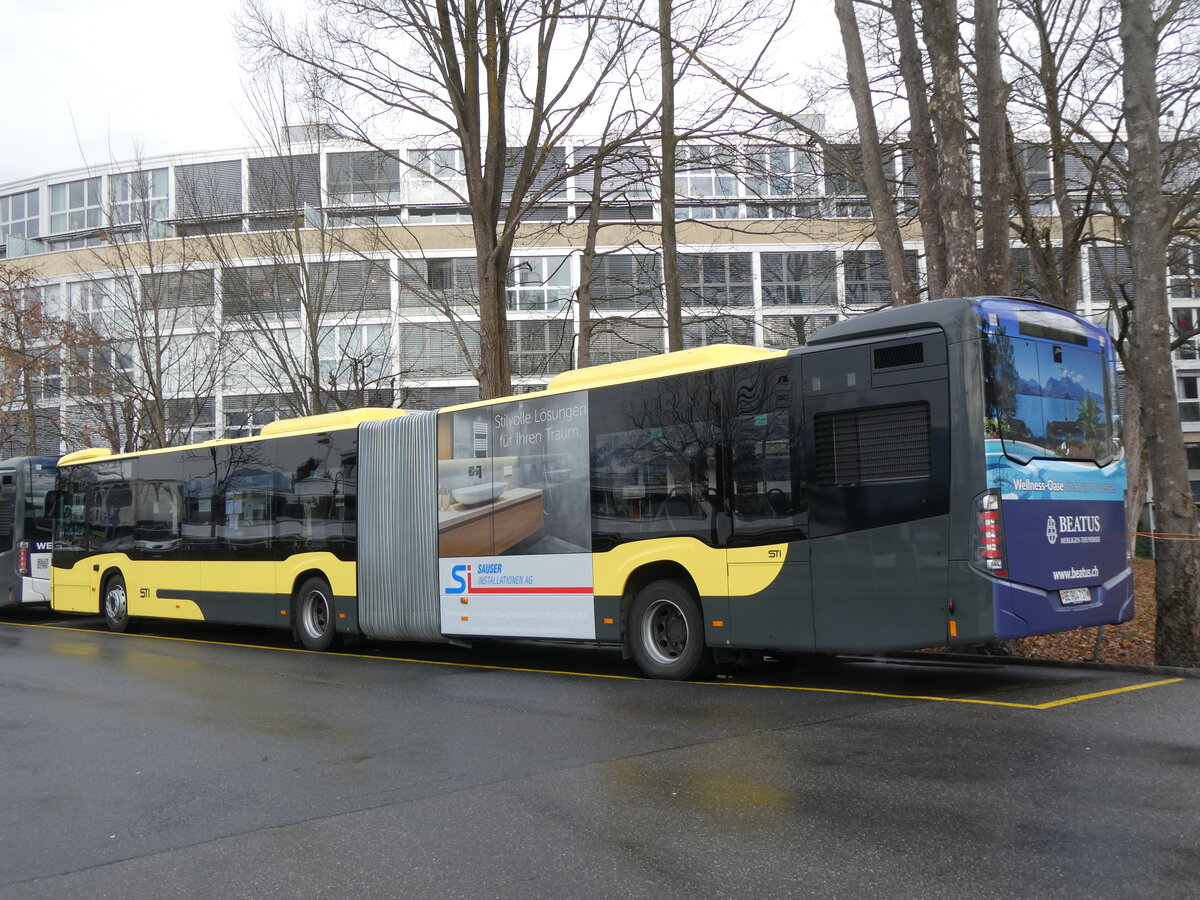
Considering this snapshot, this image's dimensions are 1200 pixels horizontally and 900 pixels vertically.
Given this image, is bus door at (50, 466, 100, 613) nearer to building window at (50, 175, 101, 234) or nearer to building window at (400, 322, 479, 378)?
building window at (400, 322, 479, 378)

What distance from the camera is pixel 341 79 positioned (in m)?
18.0

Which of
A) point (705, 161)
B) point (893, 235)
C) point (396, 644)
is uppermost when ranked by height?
point (705, 161)

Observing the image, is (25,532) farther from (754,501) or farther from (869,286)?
(869,286)

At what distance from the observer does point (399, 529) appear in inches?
562

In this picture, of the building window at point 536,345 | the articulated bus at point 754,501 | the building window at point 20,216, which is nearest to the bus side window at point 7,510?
the articulated bus at point 754,501

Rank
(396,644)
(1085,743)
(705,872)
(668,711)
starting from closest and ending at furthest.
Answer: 1. (705,872)
2. (1085,743)
3. (668,711)
4. (396,644)

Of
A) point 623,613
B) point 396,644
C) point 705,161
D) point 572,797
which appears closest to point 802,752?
point 572,797

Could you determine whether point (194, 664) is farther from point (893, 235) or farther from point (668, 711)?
point (893, 235)

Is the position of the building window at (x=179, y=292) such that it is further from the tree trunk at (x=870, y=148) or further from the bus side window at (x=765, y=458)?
the bus side window at (x=765, y=458)

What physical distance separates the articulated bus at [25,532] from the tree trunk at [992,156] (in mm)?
18525

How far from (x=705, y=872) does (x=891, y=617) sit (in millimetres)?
4780

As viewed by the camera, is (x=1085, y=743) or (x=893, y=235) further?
(x=893, y=235)

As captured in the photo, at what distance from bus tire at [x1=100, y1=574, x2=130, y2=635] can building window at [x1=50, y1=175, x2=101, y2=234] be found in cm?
3205

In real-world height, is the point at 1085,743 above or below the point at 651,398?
below
